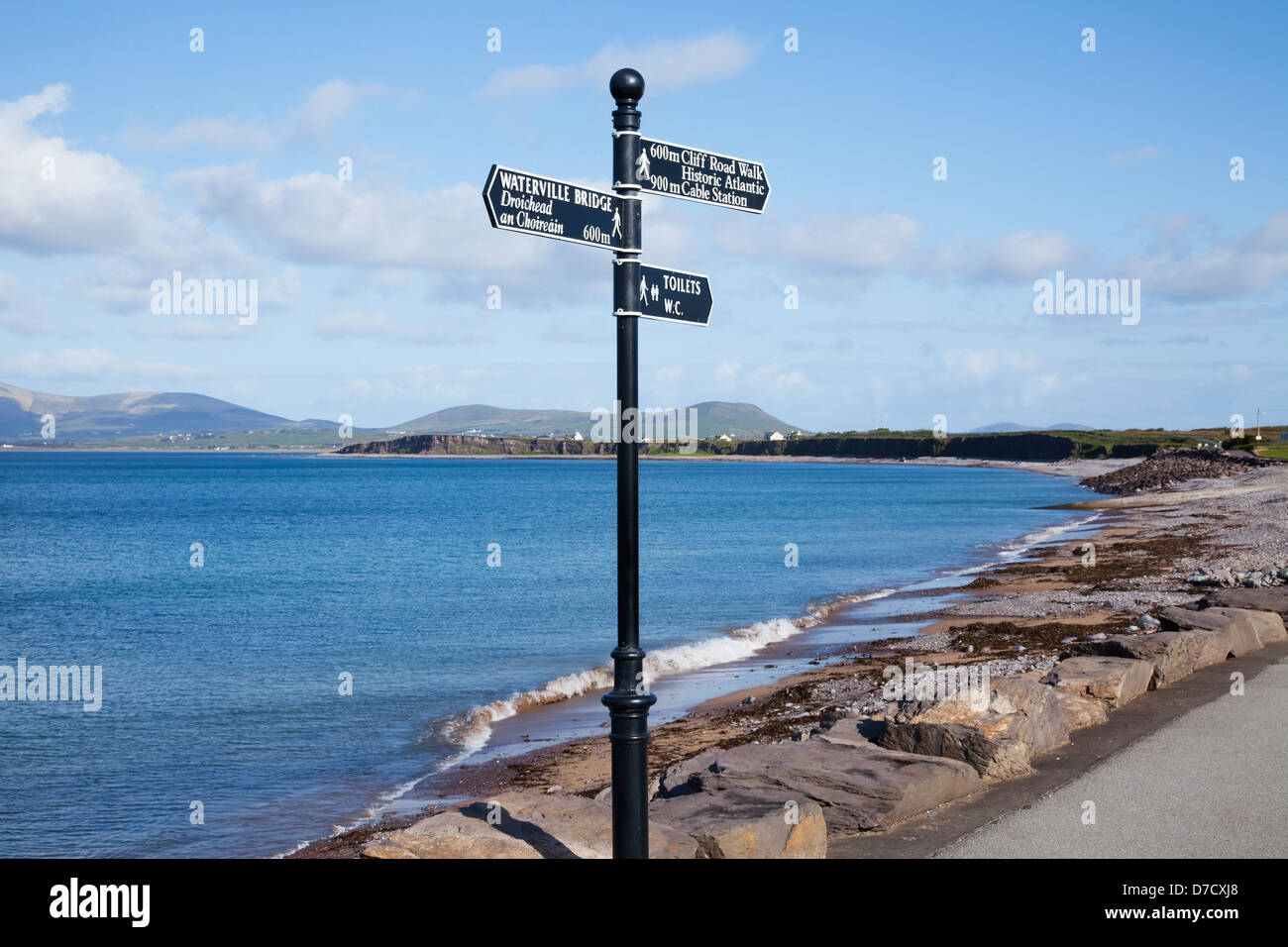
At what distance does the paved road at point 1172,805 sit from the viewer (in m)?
7.10

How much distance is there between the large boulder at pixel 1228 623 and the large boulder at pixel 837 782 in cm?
705

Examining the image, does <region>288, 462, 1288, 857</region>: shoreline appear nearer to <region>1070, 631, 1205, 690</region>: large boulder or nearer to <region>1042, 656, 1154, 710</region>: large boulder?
<region>1042, 656, 1154, 710</region>: large boulder

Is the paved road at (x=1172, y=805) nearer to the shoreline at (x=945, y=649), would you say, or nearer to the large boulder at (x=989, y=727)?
the large boulder at (x=989, y=727)

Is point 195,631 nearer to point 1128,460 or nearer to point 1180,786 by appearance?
point 1180,786

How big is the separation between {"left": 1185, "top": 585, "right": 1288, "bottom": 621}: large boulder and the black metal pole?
12718mm

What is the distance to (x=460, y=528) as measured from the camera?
69875 mm

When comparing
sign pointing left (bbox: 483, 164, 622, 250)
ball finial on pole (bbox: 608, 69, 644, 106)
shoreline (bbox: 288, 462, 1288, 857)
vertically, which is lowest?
shoreline (bbox: 288, 462, 1288, 857)

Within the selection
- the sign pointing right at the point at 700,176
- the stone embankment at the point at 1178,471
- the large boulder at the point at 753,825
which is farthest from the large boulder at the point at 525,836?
the stone embankment at the point at 1178,471

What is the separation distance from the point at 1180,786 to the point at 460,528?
63577 mm

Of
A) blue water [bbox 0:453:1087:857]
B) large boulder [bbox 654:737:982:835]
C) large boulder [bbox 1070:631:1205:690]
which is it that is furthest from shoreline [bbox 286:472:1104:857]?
large boulder [bbox 1070:631:1205:690]

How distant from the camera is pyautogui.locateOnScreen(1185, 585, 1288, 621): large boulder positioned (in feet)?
52.6
